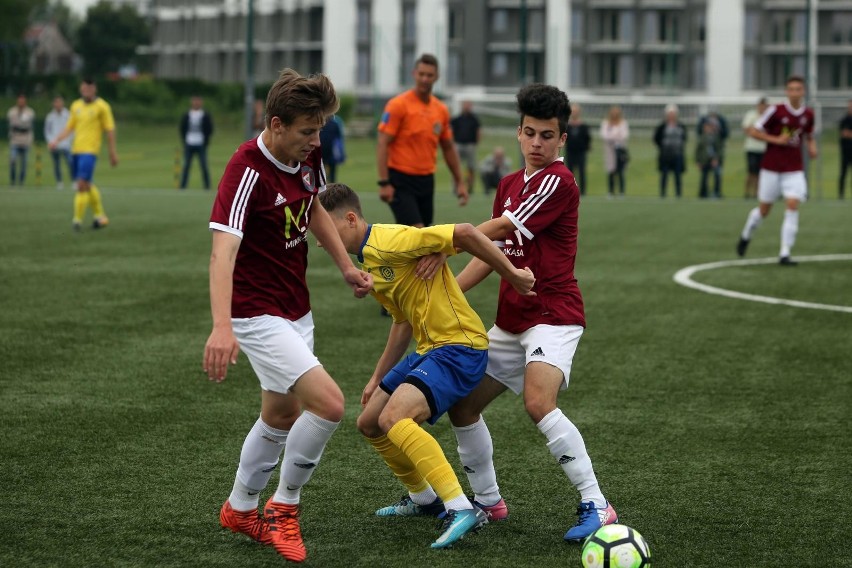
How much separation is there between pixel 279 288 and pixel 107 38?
100102mm

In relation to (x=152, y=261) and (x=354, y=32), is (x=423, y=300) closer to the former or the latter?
(x=152, y=261)

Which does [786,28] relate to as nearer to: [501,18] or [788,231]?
[501,18]

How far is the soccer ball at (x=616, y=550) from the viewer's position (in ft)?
15.7

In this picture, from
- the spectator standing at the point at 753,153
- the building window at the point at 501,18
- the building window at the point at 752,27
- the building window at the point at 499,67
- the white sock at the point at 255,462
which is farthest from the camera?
the building window at the point at 499,67

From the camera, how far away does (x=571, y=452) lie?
5441 mm

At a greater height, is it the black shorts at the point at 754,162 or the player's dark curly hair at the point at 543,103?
the black shorts at the point at 754,162

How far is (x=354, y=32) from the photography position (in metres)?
78.8

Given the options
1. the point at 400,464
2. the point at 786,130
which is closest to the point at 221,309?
the point at 400,464

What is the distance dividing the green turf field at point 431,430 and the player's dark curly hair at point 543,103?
1729 millimetres

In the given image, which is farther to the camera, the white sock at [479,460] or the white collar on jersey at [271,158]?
the white sock at [479,460]

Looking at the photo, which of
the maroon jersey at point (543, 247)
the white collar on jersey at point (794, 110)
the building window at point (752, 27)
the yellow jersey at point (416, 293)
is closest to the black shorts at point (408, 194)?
the white collar on jersey at point (794, 110)

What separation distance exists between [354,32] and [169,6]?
21860mm

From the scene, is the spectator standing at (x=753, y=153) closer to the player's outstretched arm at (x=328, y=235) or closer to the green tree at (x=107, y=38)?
the player's outstretched arm at (x=328, y=235)

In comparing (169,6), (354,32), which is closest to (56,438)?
(354,32)
